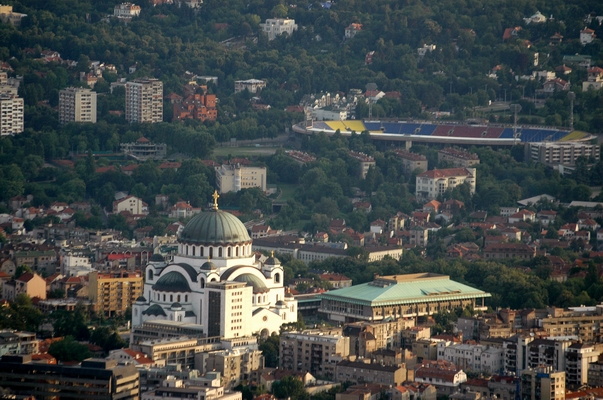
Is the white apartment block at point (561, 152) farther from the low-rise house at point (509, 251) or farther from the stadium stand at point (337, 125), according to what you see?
the low-rise house at point (509, 251)

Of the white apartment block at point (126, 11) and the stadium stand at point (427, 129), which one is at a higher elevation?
the white apartment block at point (126, 11)

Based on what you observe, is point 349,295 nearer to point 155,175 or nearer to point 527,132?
point 155,175

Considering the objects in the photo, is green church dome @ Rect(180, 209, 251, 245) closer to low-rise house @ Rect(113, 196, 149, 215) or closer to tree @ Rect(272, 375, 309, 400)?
tree @ Rect(272, 375, 309, 400)

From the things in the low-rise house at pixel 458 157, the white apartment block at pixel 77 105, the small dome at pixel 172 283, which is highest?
the white apartment block at pixel 77 105

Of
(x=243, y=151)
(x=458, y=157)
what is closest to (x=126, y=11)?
(x=243, y=151)

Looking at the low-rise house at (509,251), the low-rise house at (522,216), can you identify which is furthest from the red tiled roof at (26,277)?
the low-rise house at (522,216)

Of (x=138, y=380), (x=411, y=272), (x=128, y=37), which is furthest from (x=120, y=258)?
(x=128, y=37)
